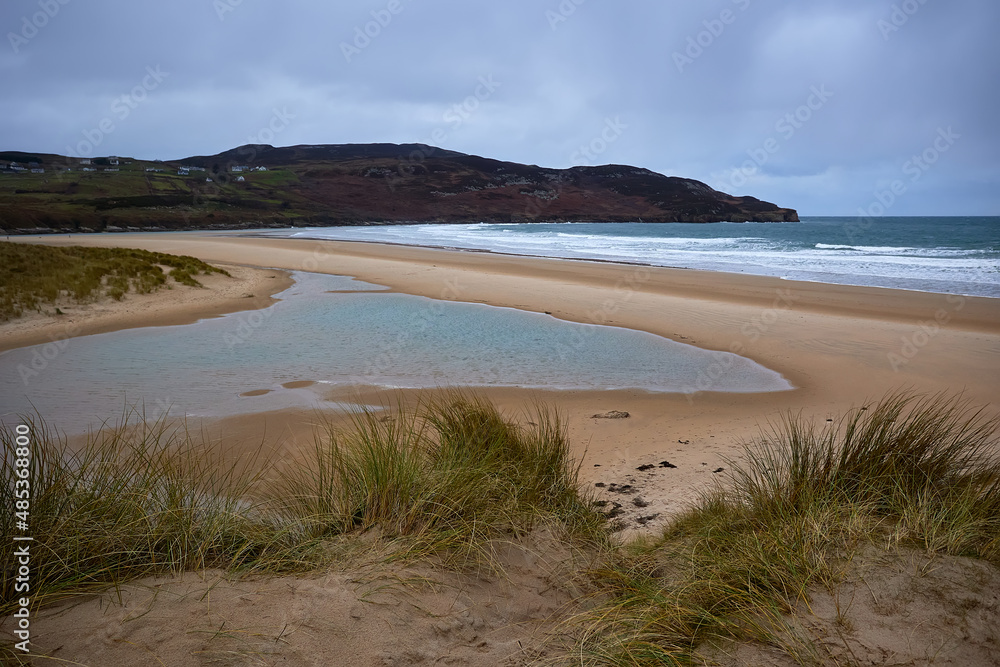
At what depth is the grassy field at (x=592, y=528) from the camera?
2322mm

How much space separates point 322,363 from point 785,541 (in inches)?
286

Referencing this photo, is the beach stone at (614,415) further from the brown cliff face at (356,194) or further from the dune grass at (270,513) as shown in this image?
the brown cliff face at (356,194)

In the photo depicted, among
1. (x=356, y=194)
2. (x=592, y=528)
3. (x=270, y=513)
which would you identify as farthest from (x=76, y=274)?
(x=356, y=194)

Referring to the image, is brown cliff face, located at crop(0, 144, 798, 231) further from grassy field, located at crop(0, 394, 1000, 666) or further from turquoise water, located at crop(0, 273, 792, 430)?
grassy field, located at crop(0, 394, 1000, 666)

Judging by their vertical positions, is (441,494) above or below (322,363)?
above

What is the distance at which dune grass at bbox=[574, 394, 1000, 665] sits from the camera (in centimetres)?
224

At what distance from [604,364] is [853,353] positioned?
429cm

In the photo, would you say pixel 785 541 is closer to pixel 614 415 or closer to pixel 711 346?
pixel 614 415

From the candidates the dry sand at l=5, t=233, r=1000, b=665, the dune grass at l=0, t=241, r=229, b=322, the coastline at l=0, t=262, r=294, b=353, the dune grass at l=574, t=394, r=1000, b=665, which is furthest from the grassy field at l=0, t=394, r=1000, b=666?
the dune grass at l=0, t=241, r=229, b=322

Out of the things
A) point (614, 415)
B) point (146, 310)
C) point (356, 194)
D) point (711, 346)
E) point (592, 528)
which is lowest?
point (146, 310)

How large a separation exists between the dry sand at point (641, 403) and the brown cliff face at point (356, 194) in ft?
171

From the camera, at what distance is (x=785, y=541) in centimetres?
265

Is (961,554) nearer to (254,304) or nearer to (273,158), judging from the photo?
(254,304)

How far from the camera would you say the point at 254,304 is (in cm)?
1474
